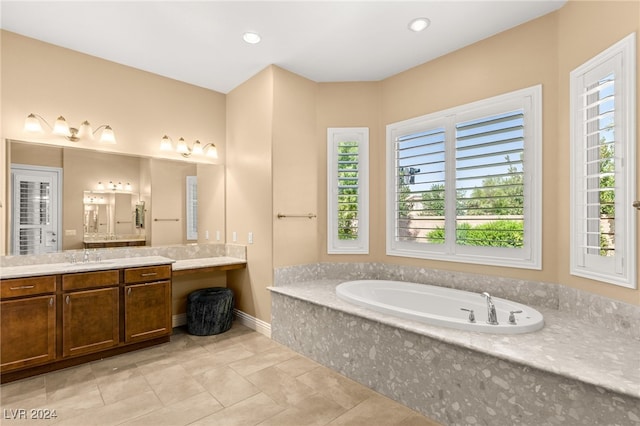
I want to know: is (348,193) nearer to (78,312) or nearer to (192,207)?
(192,207)

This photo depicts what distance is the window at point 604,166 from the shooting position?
1892mm

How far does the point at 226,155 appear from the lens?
4148 millimetres

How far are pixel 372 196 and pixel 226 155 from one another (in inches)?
78.5

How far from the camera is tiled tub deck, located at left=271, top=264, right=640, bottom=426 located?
58.8 inches

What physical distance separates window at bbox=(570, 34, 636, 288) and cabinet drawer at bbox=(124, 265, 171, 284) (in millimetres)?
3527

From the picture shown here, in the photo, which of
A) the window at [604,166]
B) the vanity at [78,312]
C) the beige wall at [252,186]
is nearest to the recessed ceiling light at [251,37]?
the beige wall at [252,186]

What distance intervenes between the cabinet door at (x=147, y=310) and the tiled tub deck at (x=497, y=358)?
126cm

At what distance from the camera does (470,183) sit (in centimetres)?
293

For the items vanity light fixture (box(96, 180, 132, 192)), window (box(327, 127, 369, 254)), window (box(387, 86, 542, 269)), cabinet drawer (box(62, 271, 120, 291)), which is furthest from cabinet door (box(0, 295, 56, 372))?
window (box(387, 86, 542, 269))

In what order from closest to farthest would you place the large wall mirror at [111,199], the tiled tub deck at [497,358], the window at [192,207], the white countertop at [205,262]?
the tiled tub deck at [497,358] < the large wall mirror at [111,199] < the white countertop at [205,262] < the window at [192,207]

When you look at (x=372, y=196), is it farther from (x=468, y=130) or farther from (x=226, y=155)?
(x=226, y=155)

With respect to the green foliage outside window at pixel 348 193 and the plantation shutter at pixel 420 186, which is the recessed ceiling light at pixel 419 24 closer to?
the plantation shutter at pixel 420 186

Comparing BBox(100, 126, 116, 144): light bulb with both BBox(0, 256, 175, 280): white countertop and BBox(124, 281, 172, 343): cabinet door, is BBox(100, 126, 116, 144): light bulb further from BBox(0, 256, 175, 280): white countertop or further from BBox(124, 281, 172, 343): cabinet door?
BBox(124, 281, 172, 343): cabinet door

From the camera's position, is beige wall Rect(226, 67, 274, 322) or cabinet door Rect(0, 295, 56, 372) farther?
beige wall Rect(226, 67, 274, 322)
